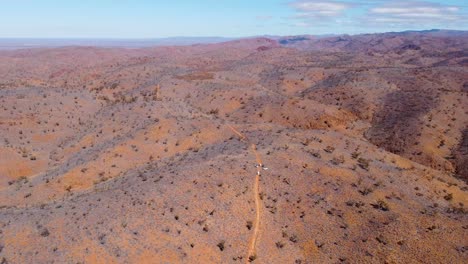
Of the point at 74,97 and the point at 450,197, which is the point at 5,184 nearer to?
the point at 74,97

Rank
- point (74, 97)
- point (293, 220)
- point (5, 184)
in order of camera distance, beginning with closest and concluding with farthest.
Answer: point (293, 220), point (5, 184), point (74, 97)

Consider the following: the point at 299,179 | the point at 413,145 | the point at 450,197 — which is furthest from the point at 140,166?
the point at 413,145

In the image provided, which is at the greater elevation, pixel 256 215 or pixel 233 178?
pixel 233 178

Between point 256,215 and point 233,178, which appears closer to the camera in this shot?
point 256,215

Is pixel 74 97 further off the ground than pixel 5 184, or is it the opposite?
pixel 74 97

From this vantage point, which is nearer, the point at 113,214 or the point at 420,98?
the point at 113,214

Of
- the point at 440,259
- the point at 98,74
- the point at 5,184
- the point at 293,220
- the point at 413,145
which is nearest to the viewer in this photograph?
the point at 440,259

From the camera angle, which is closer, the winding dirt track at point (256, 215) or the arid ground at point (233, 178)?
the arid ground at point (233, 178)

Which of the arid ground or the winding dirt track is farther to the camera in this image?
the winding dirt track
